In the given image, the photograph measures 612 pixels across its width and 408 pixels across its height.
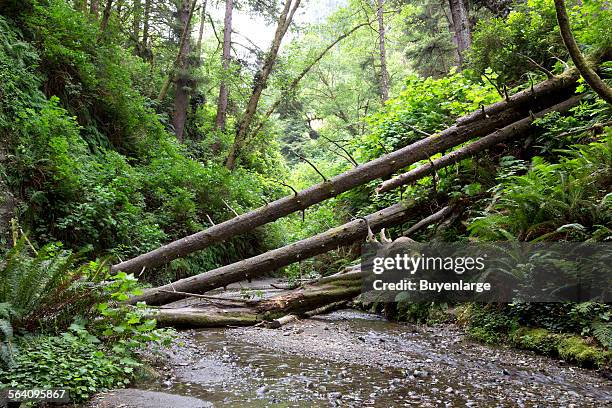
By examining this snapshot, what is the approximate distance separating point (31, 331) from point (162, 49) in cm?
1685

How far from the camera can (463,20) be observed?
531 inches

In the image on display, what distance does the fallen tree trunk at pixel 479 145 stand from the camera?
8492mm

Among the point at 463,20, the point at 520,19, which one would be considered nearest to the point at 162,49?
the point at 463,20

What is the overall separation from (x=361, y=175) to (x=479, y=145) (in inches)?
98.7

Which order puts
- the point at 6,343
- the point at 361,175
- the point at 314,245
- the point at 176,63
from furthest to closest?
the point at 176,63
the point at 361,175
the point at 314,245
the point at 6,343

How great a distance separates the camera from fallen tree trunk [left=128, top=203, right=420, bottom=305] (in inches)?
307

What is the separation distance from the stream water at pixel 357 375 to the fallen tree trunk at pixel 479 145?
3151 mm

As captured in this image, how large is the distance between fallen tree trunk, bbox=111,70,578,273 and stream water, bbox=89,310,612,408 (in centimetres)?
252

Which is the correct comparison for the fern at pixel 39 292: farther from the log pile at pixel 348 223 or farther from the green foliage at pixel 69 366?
the log pile at pixel 348 223

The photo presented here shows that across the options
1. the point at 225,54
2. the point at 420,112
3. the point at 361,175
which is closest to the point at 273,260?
the point at 361,175

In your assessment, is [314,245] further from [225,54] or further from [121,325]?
[225,54]

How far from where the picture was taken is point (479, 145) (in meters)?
8.80

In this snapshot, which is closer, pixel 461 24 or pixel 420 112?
pixel 420 112

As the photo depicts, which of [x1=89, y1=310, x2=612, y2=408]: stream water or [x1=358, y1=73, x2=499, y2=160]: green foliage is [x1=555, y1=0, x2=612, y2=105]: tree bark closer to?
[x1=89, y1=310, x2=612, y2=408]: stream water
